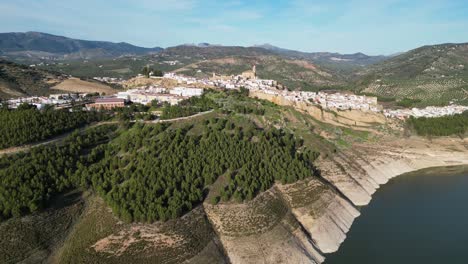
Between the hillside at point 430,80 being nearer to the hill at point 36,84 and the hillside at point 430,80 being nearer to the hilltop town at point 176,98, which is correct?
the hilltop town at point 176,98

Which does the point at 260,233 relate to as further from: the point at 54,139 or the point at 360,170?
the point at 54,139

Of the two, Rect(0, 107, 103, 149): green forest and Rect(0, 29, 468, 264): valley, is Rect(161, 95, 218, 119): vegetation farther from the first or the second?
Rect(0, 107, 103, 149): green forest

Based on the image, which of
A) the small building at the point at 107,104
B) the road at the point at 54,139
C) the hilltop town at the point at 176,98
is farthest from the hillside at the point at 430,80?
the small building at the point at 107,104

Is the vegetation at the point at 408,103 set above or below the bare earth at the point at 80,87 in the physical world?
below

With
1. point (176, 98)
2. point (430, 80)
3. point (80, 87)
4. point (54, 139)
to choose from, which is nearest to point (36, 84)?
point (80, 87)

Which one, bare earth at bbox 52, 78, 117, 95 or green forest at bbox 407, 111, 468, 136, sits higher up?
bare earth at bbox 52, 78, 117, 95

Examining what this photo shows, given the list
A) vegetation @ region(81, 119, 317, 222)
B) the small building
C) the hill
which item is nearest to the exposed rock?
vegetation @ region(81, 119, 317, 222)
